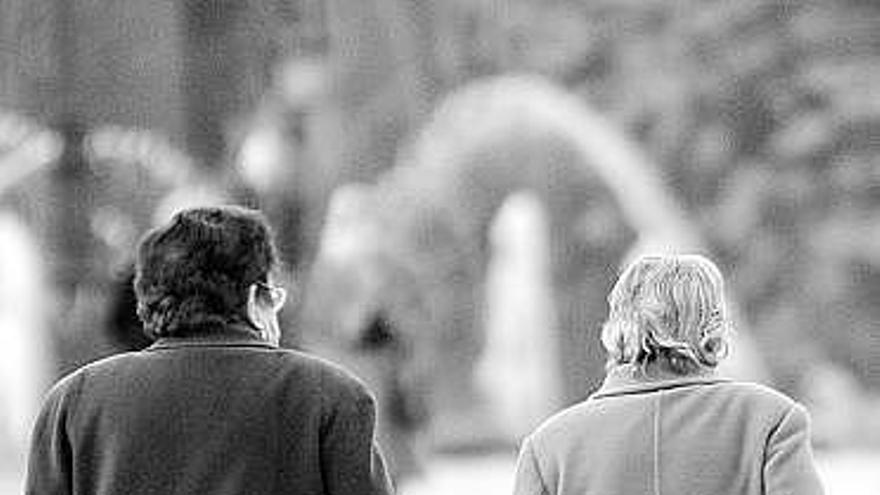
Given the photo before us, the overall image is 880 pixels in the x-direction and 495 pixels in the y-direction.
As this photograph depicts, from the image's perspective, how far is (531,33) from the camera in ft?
34.4

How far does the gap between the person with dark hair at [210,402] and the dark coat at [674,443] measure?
391mm

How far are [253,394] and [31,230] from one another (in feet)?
21.4

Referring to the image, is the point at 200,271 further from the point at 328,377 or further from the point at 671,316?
the point at 671,316

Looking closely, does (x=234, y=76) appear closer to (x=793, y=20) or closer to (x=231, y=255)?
(x=793, y=20)

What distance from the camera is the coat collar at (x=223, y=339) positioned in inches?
160

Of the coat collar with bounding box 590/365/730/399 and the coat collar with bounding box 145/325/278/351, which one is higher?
the coat collar with bounding box 145/325/278/351

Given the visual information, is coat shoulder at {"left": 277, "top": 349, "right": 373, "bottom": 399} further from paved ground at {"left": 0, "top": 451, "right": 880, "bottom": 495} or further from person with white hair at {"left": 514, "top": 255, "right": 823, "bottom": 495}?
paved ground at {"left": 0, "top": 451, "right": 880, "bottom": 495}

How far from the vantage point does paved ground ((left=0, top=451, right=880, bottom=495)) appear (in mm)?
10148

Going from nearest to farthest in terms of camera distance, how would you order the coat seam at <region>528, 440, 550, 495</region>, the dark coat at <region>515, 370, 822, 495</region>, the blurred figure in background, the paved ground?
the dark coat at <region>515, 370, 822, 495</region> → the coat seam at <region>528, 440, 550, 495</region> → the paved ground → the blurred figure in background

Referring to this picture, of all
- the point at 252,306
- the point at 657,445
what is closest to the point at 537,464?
the point at 657,445

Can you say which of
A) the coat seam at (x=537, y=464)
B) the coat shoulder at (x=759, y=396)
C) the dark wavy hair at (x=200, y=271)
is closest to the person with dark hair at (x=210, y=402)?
the dark wavy hair at (x=200, y=271)

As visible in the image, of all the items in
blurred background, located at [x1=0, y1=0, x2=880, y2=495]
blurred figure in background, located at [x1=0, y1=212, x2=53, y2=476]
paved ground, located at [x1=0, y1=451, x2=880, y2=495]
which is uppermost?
blurred background, located at [x1=0, y1=0, x2=880, y2=495]

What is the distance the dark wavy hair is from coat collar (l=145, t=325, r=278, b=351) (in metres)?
0.01

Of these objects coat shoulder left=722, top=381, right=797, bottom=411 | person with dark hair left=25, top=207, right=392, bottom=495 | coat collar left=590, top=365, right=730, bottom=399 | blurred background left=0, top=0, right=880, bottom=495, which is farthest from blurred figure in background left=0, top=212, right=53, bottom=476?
coat shoulder left=722, top=381, right=797, bottom=411
